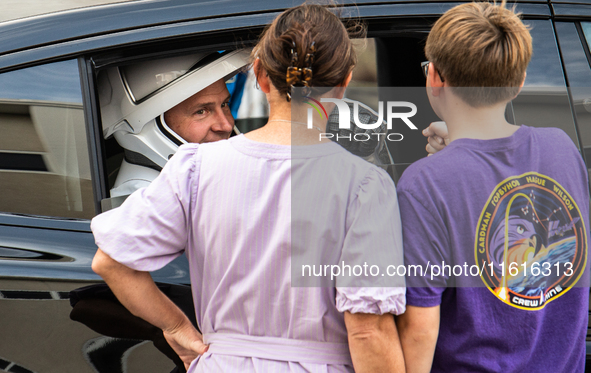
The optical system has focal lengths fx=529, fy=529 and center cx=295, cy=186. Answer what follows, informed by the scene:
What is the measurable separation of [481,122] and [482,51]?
16 centimetres

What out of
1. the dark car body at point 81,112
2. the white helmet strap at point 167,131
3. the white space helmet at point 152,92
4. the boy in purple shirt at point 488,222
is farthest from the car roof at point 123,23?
the boy in purple shirt at point 488,222

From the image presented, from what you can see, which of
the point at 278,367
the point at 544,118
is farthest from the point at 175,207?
the point at 544,118

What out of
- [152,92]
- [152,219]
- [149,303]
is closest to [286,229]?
[152,219]

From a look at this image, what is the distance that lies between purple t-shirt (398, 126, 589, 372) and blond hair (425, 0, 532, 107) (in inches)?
4.3

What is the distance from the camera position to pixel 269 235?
109cm

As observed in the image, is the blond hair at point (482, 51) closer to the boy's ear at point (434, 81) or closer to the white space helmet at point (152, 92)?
the boy's ear at point (434, 81)

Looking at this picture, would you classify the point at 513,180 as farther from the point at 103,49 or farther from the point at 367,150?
the point at 103,49

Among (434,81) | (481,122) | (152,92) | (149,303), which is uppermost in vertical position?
(152,92)

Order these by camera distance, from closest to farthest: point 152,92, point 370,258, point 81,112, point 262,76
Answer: point 370,258, point 262,76, point 81,112, point 152,92

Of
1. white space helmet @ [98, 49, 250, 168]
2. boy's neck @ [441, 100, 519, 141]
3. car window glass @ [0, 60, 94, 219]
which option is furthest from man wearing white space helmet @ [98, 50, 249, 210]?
boy's neck @ [441, 100, 519, 141]

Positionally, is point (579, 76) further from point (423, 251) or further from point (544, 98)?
point (423, 251)

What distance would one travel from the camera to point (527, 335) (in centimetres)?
115

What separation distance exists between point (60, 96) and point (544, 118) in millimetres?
1412

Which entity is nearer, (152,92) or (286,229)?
(286,229)
